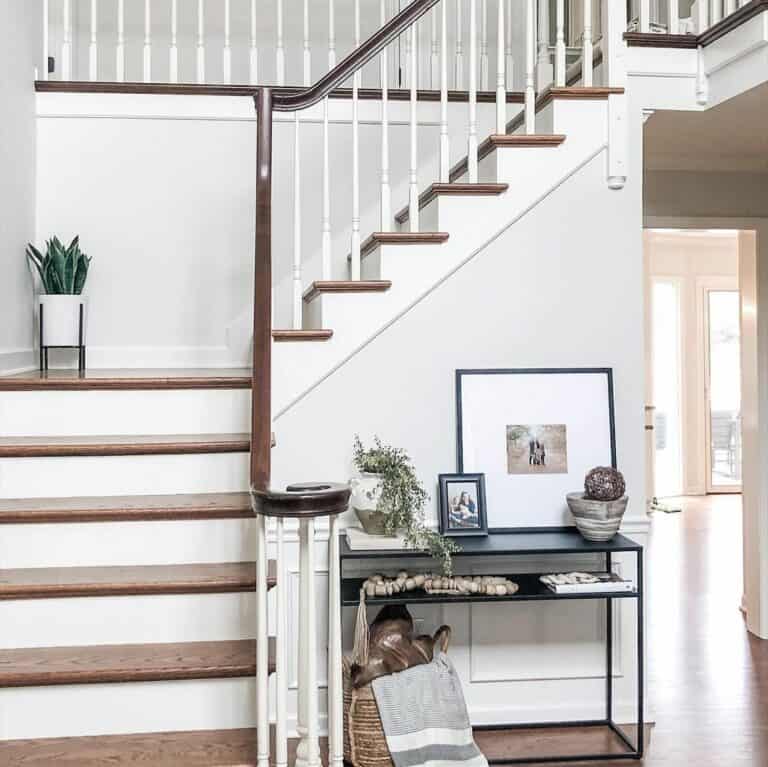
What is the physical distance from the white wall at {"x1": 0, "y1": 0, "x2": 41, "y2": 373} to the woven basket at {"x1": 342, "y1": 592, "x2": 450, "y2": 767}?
1.88 meters

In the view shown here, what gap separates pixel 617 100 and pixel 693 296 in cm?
674

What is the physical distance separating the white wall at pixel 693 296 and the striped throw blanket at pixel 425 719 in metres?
7.22

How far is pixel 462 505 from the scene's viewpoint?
137 inches

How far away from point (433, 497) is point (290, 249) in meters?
1.70

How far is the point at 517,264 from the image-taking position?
12.0ft

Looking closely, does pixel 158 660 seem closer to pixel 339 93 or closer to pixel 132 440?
pixel 132 440

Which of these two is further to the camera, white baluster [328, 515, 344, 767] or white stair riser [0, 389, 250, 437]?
white stair riser [0, 389, 250, 437]

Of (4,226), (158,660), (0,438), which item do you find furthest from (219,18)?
(158,660)

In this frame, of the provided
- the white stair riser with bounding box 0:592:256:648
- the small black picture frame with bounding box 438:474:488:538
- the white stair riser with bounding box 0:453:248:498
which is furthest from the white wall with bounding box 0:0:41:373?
the small black picture frame with bounding box 438:474:488:538

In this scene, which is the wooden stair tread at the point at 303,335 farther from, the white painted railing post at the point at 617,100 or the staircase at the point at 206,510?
the white painted railing post at the point at 617,100

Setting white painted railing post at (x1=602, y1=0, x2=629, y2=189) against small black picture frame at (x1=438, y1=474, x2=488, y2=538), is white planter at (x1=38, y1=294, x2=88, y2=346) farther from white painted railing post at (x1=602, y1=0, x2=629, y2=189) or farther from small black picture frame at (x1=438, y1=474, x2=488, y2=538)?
white painted railing post at (x1=602, y1=0, x2=629, y2=189)

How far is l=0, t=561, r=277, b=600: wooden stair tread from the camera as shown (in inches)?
107

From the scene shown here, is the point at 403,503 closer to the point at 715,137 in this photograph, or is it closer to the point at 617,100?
the point at 617,100

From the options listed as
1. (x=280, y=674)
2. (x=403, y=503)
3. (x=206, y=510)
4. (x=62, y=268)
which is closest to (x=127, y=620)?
(x=206, y=510)
